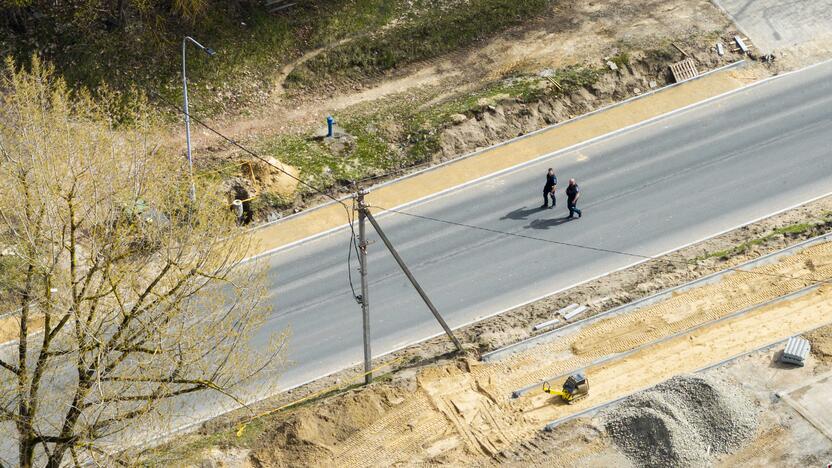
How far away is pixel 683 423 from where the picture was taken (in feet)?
84.8

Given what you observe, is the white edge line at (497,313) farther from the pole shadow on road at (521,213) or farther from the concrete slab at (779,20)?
the concrete slab at (779,20)

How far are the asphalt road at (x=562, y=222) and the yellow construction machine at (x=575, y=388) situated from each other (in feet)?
13.5

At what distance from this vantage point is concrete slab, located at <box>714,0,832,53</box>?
38750 mm

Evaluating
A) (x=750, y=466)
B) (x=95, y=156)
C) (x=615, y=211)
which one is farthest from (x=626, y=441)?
(x=95, y=156)

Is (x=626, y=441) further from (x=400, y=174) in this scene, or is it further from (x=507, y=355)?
(x=400, y=174)

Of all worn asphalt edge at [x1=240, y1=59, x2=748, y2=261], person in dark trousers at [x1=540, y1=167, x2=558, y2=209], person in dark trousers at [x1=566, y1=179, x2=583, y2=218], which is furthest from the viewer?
worn asphalt edge at [x1=240, y1=59, x2=748, y2=261]

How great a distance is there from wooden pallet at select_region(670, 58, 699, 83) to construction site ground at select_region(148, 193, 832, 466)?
8.46 meters

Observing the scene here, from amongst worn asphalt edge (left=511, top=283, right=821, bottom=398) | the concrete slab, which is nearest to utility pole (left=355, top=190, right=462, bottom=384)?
worn asphalt edge (left=511, top=283, right=821, bottom=398)

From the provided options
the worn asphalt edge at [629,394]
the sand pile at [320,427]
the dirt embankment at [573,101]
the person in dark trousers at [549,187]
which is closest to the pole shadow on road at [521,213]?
the person in dark trousers at [549,187]

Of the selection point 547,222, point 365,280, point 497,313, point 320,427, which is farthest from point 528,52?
point 320,427

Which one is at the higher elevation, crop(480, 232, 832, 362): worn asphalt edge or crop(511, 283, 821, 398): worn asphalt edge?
crop(480, 232, 832, 362): worn asphalt edge

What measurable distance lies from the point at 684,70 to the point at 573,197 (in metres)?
8.83

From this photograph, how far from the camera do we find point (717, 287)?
30328mm

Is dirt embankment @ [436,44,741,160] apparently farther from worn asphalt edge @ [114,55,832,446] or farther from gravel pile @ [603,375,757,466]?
gravel pile @ [603,375,757,466]
